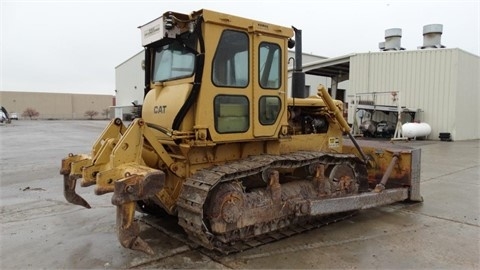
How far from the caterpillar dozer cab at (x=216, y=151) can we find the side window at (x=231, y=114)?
0.01 m

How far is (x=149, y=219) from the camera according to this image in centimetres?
562

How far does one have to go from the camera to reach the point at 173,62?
4.97 m

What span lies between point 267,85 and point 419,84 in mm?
16736

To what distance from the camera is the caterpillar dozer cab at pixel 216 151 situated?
161 inches

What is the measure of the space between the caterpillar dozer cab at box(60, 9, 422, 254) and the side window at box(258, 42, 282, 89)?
0.01 meters

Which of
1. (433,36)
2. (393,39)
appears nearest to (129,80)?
(393,39)

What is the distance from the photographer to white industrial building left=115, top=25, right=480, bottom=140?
18.4m

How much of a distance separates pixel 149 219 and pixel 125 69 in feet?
132

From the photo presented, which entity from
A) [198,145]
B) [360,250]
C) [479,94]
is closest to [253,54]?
[198,145]

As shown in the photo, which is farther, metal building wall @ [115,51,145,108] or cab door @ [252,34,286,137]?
metal building wall @ [115,51,145,108]

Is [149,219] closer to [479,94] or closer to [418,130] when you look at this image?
[418,130]

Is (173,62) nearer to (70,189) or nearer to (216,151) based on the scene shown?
(216,151)

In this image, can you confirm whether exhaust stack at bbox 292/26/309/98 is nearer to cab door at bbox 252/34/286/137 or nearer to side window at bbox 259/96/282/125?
cab door at bbox 252/34/286/137

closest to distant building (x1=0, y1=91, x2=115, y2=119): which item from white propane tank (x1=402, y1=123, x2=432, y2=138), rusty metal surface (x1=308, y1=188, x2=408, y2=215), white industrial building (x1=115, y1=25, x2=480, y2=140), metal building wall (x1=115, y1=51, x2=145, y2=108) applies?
metal building wall (x1=115, y1=51, x2=145, y2=108)
